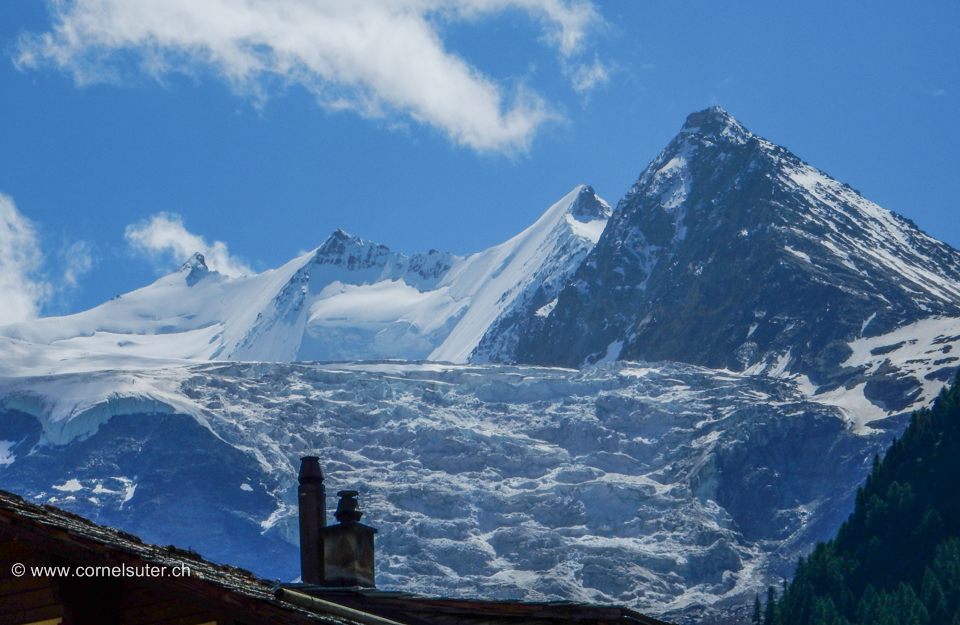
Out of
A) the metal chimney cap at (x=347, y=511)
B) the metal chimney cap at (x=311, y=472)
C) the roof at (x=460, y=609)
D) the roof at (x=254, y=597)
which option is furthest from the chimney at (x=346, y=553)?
the roof at (x=254, y=597)

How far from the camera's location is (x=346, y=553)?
59.7ft

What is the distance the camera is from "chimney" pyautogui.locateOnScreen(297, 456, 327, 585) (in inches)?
742

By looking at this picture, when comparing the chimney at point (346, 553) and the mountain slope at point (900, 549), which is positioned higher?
the mountain slope at point (900, 549)

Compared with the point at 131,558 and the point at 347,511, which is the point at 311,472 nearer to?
the point at 347,511

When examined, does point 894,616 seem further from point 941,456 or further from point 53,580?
point 53,580

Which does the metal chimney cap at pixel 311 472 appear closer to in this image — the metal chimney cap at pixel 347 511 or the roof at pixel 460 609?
the metal chimney cap at pixel 347 511

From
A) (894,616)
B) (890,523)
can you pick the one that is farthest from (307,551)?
(890,523)

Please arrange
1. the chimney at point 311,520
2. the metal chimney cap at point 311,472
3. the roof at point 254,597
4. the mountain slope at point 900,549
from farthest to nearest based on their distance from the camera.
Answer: the mountain slope at point 900,549 → the metal chimney cap at point 311,472 → the chimney at point 311,520 → the roof at point 254,597

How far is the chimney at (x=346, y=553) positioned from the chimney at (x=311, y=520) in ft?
1.00

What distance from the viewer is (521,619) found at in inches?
529

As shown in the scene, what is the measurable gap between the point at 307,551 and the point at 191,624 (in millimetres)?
8289

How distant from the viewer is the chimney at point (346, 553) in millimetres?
18141

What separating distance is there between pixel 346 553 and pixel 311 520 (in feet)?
5.70

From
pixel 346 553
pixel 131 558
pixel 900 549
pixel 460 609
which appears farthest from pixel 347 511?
pixel 900 549
